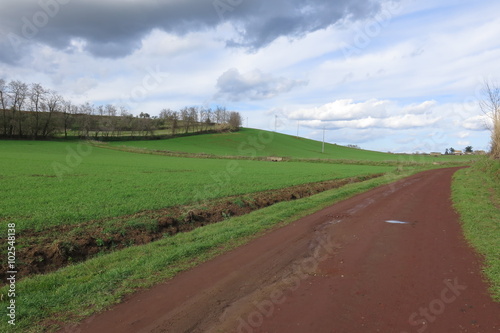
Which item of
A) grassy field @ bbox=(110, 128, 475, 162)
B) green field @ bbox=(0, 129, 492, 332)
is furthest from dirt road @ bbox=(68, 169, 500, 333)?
grassy field @ bbox=(110, 128, 475, 162)

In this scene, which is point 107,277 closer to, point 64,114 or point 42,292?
point 42,292

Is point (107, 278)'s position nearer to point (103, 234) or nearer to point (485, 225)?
point (103, 234)

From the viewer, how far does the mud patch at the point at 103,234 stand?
980 centimetres

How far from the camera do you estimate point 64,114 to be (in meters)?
88.9

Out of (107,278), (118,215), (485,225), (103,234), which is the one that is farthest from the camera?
(118,215)

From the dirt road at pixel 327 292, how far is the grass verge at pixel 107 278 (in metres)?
0.51

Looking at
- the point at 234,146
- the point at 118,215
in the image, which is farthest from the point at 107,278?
the point at 234,146

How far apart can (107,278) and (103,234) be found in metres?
5.07

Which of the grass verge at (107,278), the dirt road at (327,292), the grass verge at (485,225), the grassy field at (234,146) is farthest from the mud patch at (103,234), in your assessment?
the grassy field at (234,146)

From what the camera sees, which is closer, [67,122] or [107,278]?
[107,278]

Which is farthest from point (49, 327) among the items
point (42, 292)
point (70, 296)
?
point (42, 292)

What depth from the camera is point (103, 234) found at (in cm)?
1191

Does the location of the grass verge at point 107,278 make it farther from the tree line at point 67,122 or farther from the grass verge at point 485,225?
the tree line at point 67,122

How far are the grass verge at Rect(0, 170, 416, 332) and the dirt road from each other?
0.51 m
